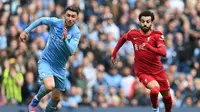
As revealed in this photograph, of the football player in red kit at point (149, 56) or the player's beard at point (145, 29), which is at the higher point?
the player's beard at point (145, 29)

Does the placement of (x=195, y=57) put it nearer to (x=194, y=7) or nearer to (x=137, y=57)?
(x=194, y=7)

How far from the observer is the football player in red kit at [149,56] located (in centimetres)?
1745

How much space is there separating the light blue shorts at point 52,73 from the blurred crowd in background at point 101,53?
3.89 metres

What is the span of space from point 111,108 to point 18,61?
9.36ft

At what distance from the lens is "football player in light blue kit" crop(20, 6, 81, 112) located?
56.5ft

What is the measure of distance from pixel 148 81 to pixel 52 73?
2056 millimetres

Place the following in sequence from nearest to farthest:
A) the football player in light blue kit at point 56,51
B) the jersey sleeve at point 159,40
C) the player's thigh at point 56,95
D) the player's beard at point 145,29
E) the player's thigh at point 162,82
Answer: the football player in light blue kit at point 56,51, the jersey sleeve at point 159,40, the player's beard at point 145,29, the player's thigh at point 56,95, the player's thigh at point 162,82

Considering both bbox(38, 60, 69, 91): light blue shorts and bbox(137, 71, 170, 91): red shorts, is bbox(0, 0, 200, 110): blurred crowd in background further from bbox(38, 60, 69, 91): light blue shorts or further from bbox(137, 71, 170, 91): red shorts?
bbox(137, 71, 170, 91): red shorts

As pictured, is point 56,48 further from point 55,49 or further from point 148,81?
point 148,81

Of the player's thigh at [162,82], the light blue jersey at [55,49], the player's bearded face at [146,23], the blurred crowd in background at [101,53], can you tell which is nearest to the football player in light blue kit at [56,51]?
the light blue jersey at [55,49]

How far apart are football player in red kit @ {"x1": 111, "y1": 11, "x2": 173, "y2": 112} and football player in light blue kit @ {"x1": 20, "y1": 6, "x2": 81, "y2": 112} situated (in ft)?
4.01

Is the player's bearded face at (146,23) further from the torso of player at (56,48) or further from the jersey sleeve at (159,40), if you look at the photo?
the torso of player at (56,48)

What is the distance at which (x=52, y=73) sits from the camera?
1764 centimetres

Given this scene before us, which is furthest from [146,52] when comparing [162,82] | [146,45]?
[162,82]
